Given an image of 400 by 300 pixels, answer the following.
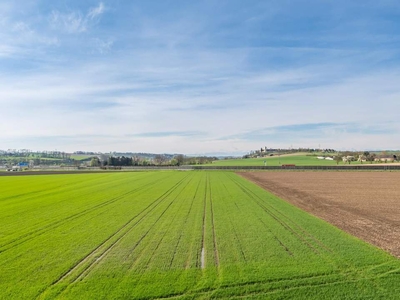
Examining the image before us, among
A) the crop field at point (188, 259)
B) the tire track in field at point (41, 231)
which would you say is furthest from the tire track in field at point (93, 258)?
the tire track in field at point (41, 231)

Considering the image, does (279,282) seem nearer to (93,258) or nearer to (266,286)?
(266,286)

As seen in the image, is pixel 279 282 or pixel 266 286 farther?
pixel 279 282

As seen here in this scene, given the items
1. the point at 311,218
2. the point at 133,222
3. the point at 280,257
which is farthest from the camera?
the point at 311,218

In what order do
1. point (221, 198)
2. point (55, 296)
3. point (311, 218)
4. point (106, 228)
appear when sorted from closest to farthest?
point (55, 296) → point (106, 228) → point (311, 218) → point (221, 198)

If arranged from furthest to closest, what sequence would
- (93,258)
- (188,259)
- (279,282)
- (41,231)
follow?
(41,231) → (93,258) → (188,259) → (279,282)

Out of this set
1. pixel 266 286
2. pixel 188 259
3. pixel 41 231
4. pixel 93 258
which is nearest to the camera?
pixel 266 286

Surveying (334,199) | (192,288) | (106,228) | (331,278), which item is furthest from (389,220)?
(106,228)

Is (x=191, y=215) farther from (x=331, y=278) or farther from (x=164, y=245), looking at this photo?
(x=331, y=278)

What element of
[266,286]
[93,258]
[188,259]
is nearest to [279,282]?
[266,286]
